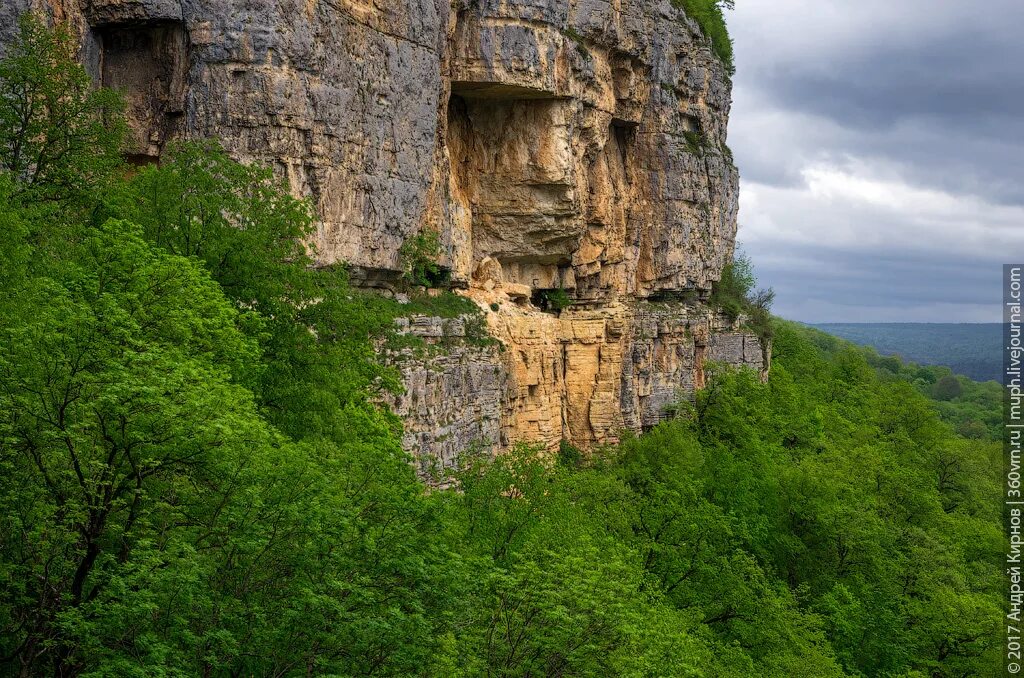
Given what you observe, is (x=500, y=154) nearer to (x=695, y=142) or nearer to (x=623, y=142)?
(x=623, y=142)

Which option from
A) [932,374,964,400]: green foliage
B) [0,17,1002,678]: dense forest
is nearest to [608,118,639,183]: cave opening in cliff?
[0,17,1002,678]: dense forest

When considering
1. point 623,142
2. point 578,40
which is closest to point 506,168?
point 578,40

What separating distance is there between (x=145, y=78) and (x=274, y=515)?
52.3 feet

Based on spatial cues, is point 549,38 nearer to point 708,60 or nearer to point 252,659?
point 708,60

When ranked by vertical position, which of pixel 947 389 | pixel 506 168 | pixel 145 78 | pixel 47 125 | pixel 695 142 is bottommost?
pixel 947 389

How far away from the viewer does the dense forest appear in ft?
42.0

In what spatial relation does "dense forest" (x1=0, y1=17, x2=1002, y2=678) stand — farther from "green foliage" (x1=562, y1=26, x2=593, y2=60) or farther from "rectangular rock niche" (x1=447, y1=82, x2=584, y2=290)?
"green foliage" (x1=562, y1=26, x2=593, y2=60)

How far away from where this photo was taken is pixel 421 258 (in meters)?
31.6

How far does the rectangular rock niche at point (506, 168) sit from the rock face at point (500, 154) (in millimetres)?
75

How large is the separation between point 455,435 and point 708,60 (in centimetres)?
2874

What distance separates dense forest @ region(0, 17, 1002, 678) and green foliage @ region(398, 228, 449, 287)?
1209 millimetres

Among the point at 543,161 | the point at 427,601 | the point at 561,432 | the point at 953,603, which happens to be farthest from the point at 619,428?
the point at 427,601

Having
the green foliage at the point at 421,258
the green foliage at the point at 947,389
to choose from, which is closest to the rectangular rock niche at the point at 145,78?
the green foliage at the point at 421,258

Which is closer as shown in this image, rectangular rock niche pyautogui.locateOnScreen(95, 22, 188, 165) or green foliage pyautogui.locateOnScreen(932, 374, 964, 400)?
rectangular rock niche pyautogui.locateOnScreen(95, 22, 188, 165)
